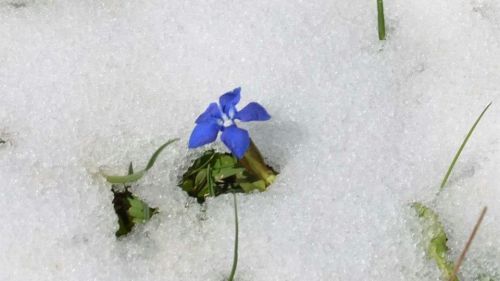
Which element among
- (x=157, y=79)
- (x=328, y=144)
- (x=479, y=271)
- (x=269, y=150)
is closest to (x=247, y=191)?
(x=269, y=150)

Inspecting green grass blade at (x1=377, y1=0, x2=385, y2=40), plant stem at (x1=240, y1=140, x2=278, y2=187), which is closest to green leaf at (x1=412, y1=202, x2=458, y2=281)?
plant stem at (x1=240, y1=140, x2=278, y2=187)

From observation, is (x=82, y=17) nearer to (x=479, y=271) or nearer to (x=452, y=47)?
(x=452, y=47)

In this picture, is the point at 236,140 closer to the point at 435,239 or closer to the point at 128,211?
the point at 128,211

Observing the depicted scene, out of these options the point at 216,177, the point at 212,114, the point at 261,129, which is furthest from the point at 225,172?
the point at 212,114

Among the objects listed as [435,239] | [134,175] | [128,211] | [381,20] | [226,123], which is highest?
[381,20]

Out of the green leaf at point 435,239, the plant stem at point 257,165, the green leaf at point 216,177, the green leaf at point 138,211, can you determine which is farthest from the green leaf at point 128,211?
the green leaf at point 435,239

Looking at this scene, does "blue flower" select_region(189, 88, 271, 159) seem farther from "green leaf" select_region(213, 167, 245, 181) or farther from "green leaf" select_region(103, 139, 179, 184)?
"green leaf" select_region(213, 167, 245, 181)
